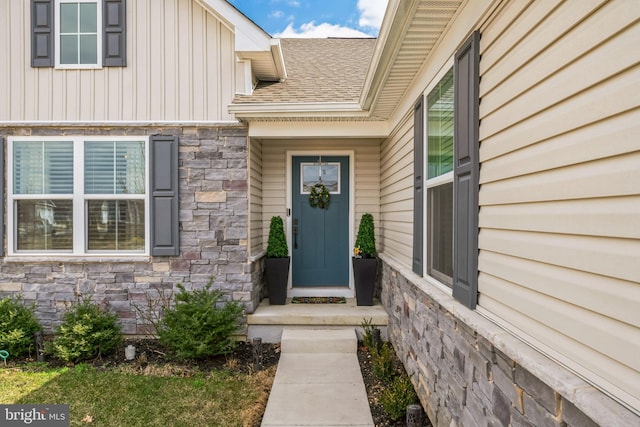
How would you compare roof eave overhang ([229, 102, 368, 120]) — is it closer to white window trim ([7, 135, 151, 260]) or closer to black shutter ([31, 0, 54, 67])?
white window trim ([7, 135, 151, 260])

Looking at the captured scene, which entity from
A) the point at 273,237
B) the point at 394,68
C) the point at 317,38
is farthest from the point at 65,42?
the point at 317,38

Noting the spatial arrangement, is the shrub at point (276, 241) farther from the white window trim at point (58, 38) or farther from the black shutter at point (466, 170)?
the black shutter at point (466, 170)

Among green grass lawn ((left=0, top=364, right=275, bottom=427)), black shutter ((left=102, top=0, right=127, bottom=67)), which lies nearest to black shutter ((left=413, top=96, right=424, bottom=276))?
green grass lawn ((left=0, top=364, right=275, bottom=427))

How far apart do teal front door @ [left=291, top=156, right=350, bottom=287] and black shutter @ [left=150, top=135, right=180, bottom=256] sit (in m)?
1.74

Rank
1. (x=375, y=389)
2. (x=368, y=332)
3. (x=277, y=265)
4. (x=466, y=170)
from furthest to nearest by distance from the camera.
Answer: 1. (x=277, y=265)
2. (x=368, y=332)
3. (x=375, y=389)
4. (x=466, y=170)

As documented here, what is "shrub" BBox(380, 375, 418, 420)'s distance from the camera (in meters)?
3.32

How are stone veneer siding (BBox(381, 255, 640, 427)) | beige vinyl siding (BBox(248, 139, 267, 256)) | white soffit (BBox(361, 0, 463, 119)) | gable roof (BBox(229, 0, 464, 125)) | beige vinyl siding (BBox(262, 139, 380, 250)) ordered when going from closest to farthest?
1. stone veneer siding (BBox(381, 255, 640, 427))
2. white soffit (BBox(361, 0, 463, 119))
3. gable roof (BBox(229, 0, 464, 125))
4. beige vinyl siding (BBox(248, 139, 267, 256))
5. beige vinyl siding (BBox(262, 139, 380, 250))

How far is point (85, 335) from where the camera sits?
14.5 feet

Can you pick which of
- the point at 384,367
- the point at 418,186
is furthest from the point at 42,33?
the point at 384,367

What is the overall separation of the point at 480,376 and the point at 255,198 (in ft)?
12.7

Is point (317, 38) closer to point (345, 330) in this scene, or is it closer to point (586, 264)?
point (345, 330)

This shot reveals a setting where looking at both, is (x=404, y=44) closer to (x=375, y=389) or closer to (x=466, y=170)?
(x=466, y=170)

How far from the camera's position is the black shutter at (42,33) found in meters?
4.88

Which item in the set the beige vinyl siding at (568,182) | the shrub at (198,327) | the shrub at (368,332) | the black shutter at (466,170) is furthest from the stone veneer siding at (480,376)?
the shrub at (198,327)
